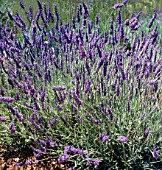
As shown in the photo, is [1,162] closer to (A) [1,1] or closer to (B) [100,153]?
(B) [100,153]

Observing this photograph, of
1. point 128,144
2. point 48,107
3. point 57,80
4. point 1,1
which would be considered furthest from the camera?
point 1,1

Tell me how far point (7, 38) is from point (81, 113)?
Result: 1.04 meters

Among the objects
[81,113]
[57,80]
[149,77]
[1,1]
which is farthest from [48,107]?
[1,1]

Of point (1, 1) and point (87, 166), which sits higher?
point (1, 1)

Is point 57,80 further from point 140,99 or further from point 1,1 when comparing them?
point 1,1

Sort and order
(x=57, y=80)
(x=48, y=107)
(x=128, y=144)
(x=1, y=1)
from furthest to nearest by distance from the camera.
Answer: (x=1, y=1) < (x=57, y=80) < (x=48, y=107) < (x=128, y=144)

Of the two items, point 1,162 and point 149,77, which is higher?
point 149,77

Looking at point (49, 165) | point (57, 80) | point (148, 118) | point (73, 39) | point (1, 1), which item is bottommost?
point (49, 165)

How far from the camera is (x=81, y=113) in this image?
7.48 feet

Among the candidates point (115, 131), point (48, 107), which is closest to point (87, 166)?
point (115, 131)

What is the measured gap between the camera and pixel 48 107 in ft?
7.43

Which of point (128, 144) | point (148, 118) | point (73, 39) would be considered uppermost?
point (73, 39)

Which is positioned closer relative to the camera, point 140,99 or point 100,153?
point 100,153

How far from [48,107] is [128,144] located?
64cm
